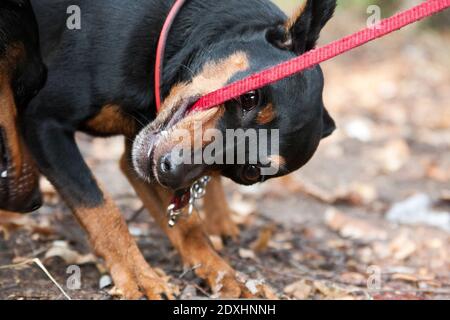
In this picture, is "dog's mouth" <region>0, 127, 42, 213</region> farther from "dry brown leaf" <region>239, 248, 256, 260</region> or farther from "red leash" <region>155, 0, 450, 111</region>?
"dry brown leaf" <region>239, 248, 256, 260</region>

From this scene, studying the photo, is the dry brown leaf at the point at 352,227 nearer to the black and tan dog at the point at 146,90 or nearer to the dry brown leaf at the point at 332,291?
the dry brown leaf at the point at 332,291

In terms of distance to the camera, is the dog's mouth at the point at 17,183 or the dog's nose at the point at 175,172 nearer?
the dog's nose at the point at 175,172

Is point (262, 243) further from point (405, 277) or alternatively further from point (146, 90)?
point (146, 90)

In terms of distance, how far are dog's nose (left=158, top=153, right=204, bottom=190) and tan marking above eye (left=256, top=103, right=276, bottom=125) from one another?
32 centimetres

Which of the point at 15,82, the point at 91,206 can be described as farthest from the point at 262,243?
the point at 15,82

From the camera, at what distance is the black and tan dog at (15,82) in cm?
345

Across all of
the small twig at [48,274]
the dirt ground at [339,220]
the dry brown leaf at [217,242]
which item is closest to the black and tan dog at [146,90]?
the small twig at [48,274]

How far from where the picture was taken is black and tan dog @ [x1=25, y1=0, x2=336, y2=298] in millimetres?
3342

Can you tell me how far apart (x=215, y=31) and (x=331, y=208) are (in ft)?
8.21

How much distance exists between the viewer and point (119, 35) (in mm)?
3561

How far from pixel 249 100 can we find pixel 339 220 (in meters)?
2.36

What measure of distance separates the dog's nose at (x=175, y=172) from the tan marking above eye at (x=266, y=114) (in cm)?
32
